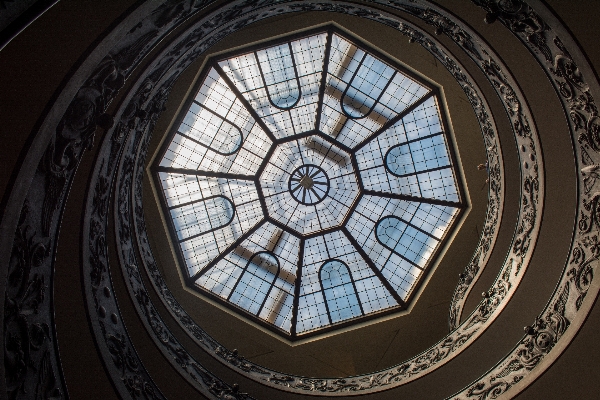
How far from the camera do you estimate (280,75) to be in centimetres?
1611

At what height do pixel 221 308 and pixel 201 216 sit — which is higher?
pixel 201 216

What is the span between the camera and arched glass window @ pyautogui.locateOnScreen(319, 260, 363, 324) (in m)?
18.2

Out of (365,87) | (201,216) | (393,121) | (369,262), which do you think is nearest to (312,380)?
(369,262)

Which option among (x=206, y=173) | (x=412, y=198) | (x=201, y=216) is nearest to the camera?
(x=206, y=173)

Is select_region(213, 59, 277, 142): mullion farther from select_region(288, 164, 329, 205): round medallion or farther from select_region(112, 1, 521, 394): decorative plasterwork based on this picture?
select_region(112, 1, 521, 394): decorative plasterwork

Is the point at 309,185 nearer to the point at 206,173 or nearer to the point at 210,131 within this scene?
the point at 206,173

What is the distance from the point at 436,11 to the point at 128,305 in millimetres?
11753

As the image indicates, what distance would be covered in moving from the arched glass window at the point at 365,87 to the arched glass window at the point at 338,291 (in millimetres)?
6458

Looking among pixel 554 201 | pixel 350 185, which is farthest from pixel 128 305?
pixel 554 201

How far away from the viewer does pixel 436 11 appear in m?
11.0

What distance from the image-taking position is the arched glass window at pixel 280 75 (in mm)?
15711

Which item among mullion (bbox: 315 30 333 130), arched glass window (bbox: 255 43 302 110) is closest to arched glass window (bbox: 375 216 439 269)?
mullion (bbox: 315 30 333 130)

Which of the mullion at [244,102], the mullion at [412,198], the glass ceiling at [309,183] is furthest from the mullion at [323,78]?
the mullion at [412,198]

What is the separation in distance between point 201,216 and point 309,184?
4.58 metres
